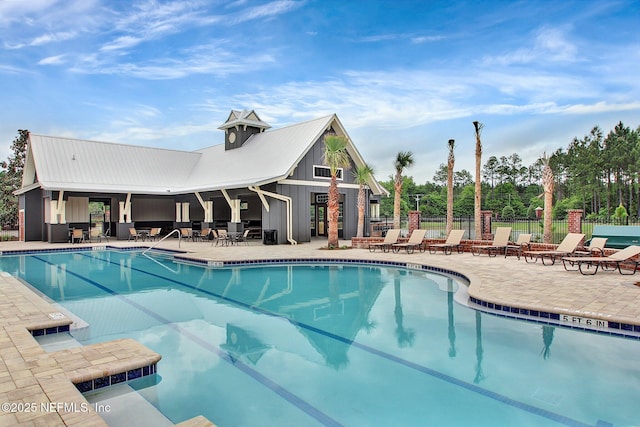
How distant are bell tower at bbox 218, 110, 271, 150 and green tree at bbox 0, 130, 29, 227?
62.3 ft

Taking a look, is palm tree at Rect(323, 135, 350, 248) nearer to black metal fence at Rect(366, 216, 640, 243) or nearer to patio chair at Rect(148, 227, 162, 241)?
black metal fence at Rect(366, 216, 640, 243)

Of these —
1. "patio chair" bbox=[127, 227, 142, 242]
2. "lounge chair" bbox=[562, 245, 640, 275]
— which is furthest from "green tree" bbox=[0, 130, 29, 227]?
"lounge chair" bbox=[562, 245, 640, 275]

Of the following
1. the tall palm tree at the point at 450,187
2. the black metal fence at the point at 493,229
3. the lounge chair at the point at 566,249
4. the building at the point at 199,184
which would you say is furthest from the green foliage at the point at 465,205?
the lounge chair at the point at 566,249

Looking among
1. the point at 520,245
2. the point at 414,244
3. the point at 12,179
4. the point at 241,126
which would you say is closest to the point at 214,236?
the point at 241,126

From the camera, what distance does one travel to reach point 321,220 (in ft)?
72.7

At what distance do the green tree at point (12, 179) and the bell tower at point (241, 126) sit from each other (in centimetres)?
1898

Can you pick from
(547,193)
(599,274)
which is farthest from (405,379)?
(547,193)

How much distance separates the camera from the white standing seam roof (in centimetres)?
1889

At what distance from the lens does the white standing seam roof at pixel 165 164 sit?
18.9 m

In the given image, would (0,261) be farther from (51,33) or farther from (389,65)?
(389,65)

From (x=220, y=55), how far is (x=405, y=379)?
17.8 metres

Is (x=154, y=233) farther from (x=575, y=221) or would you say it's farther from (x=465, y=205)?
(x=465, y=205)

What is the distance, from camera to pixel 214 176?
870 inches

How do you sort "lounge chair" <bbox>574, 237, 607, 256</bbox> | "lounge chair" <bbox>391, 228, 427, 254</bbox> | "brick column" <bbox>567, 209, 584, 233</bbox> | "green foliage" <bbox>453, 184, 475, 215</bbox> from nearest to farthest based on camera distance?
"lounge chair" <bbox>574, 237, 607, 256</bbox>
"brick column" <bbox>567, 209, 584, 233</bbox>
"lounge chair" <bbox>391, 228, 427, 254</bbox>
"green foliage" <bbox>453, 184, 475, 215</bbox>
